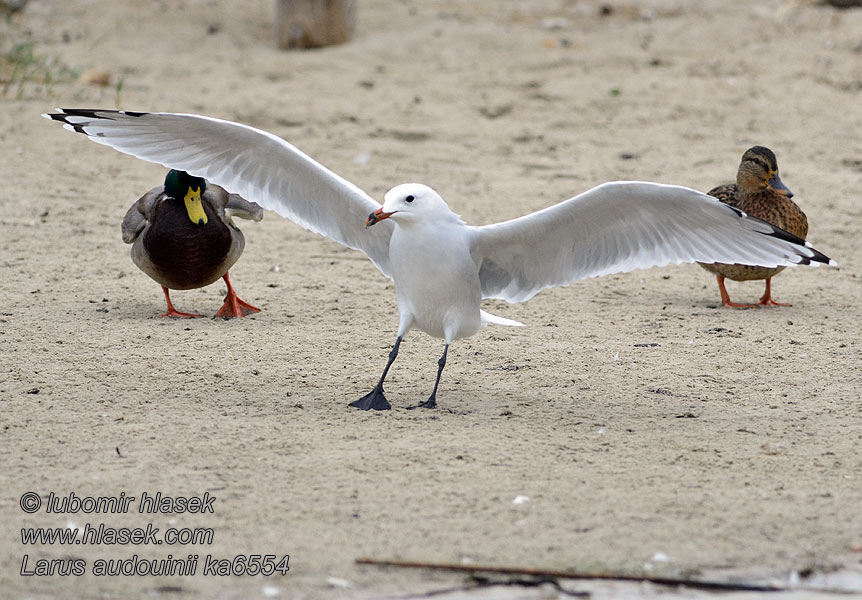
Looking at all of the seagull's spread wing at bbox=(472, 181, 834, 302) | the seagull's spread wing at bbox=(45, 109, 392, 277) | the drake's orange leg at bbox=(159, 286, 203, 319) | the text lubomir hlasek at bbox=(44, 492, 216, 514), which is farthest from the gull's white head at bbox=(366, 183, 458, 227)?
the drake's orange leg at bbox=(159, 286, 203, 319)

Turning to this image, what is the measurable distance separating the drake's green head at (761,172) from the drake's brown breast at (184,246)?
3191 mm

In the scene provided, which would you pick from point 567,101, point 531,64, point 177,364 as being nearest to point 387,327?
point 177,364

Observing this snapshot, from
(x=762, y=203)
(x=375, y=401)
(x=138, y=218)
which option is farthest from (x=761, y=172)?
(x=138, y=218)

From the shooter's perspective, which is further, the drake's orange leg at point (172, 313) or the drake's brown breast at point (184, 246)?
the drake's orange leg at point (172, 313)

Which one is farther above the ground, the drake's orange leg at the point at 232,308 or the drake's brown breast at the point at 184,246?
the drake's brown breast at the point at 184,246

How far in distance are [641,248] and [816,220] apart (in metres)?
3.59

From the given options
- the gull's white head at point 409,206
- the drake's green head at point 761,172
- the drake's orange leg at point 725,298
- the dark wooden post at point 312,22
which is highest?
the dark wooden post at point 312,22

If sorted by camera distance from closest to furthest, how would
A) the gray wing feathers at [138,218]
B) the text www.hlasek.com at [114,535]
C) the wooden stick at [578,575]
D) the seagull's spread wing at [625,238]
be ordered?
the wooden stick at [578,575]
the text www.hlasek.com at [114,535]
the seagull's spread wing at [625,238]
the gray wing feathers at [138,218]

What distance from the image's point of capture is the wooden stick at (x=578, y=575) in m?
3.55

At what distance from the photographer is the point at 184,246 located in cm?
623

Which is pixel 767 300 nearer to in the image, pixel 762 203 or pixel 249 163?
pixel 762 203

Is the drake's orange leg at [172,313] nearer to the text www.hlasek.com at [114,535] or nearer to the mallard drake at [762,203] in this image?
the text www.hlasek.com at [114,535]

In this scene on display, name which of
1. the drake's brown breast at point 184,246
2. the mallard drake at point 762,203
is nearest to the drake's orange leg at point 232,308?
the drake's brown breast at point 184,246

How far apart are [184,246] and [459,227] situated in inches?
73.5
